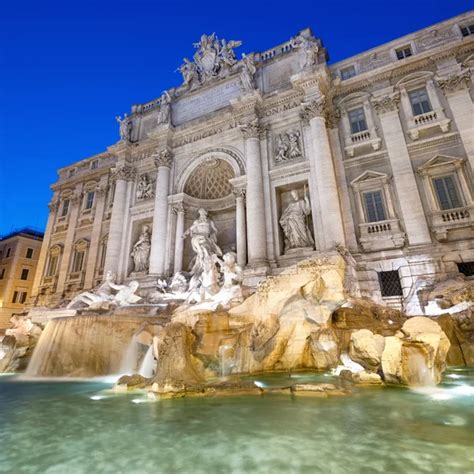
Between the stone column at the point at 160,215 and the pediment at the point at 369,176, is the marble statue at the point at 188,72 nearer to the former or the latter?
the stone column at the point at 160,215

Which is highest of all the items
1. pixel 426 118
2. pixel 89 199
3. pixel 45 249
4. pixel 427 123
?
pixel 89 199

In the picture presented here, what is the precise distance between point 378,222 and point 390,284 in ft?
9.10

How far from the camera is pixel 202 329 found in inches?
287

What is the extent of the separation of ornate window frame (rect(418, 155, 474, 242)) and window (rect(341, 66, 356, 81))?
→ 694cm

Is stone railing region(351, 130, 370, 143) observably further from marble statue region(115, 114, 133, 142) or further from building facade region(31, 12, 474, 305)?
marble statue region(115, 114, 133, 142)

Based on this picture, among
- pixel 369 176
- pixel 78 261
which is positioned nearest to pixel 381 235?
pixel 369 176

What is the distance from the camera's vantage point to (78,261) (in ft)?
72.0

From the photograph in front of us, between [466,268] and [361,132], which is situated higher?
[361,132]

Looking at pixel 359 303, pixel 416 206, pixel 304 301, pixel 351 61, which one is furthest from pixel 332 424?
pixel 351 61

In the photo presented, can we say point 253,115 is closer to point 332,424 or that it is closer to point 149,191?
point 149,191

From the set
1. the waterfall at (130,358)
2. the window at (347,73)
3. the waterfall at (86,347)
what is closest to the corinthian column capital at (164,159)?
the window at (347,73)

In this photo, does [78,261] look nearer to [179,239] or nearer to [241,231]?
[179,239]

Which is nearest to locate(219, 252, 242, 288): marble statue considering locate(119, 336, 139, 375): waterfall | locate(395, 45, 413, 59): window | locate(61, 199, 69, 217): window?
locate(119, 336, 139, 375): waterfall

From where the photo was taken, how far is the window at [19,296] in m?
29.8
